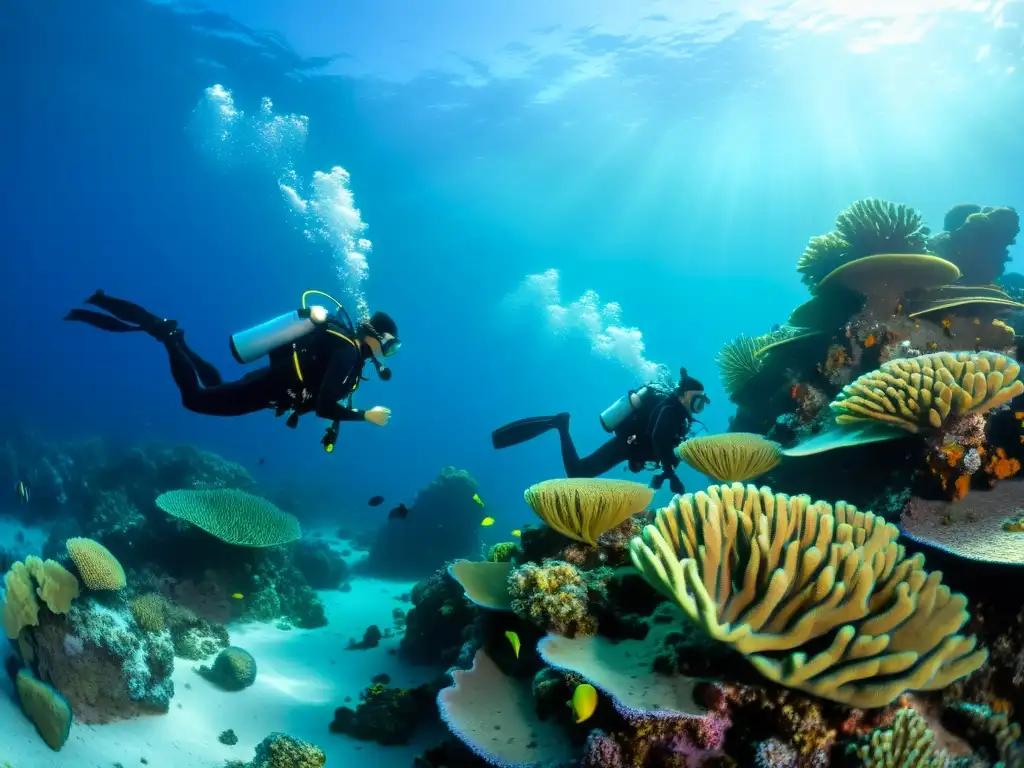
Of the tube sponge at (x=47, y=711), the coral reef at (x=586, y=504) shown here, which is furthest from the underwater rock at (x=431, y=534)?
the coral reef at (x=586, y=504)

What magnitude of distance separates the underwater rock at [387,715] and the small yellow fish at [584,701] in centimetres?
417

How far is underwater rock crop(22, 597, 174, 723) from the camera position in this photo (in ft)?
17.1

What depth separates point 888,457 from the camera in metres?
5.36

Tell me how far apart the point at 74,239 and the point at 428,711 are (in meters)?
91.0

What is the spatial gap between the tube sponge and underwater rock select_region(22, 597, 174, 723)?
0.40 meters

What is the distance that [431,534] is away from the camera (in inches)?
712

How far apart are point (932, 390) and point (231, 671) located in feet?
28.3

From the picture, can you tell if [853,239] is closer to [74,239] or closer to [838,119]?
[838,119]

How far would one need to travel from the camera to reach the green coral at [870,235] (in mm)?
8211

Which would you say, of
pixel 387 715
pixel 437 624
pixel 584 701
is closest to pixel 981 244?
pixel 584 701

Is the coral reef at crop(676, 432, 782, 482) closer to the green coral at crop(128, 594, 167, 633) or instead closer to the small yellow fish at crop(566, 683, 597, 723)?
the small yellow fish at crop(566, 683, 597, 723)

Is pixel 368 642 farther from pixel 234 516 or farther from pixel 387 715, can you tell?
pixel 387 715

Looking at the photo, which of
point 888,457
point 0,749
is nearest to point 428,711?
point 0,749

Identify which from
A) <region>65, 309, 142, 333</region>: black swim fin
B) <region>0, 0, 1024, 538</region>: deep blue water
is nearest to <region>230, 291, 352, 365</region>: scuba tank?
<region>65, 309, 142, 333</region>: black swim fin
